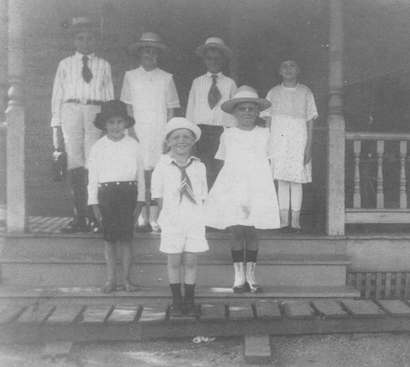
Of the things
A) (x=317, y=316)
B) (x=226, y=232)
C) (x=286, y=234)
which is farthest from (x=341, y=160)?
(x=317, y=316)

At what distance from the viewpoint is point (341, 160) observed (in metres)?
6.54

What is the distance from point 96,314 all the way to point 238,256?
4.39ft

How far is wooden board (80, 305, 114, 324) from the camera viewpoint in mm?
5047

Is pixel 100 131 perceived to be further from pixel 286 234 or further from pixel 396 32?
pixel 396 32

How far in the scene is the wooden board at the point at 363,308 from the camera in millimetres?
5156

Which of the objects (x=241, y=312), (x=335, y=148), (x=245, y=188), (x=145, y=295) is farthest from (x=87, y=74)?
(x=241, y=312)

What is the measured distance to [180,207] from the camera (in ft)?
17.6

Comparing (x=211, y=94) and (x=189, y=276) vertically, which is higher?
(x=211, y=94)

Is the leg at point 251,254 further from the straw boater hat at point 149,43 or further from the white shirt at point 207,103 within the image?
the straw boater hat at point 149,43

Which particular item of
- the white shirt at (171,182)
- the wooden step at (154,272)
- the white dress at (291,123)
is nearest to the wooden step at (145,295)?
the wooden step at (154,272)

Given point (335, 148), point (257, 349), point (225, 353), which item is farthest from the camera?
point (335, 148)

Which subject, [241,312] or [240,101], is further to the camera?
[240,101]

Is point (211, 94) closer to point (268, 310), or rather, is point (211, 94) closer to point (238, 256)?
point (238, 256)

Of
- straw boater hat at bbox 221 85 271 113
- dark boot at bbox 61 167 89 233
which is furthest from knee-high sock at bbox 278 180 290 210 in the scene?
dark boot at bbox 61 167 89 233
